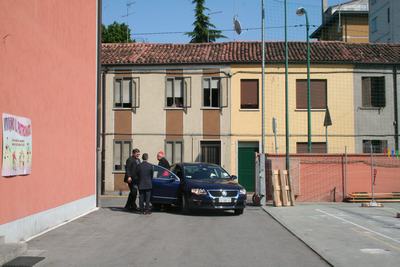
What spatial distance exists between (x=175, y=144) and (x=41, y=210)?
654 inches

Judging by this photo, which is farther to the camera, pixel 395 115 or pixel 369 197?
pixel 395 115

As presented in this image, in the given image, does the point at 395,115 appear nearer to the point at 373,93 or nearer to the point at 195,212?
the point at 373,93

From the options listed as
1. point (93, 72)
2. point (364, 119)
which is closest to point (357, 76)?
point (364, 119)

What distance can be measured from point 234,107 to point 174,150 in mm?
3815

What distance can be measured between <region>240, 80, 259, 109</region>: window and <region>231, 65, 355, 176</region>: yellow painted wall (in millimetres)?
242

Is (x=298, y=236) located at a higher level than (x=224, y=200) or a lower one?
lower

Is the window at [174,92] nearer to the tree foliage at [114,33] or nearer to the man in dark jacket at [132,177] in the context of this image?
the man in dark jacket at [132,177]

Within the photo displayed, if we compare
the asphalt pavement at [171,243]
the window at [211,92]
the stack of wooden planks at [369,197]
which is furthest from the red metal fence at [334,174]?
the window at [211,92]

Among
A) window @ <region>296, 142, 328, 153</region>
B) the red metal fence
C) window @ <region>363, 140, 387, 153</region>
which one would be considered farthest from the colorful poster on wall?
window @ <region>363, 140, 387, 153</region>

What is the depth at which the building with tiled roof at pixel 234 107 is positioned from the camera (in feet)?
91.6

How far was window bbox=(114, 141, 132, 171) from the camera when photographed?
28203 millimetres

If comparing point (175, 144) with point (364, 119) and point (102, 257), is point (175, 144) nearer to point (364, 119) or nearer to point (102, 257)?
point (364, 119)

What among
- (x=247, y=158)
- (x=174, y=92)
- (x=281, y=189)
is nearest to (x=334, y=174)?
(x=281, y=189)

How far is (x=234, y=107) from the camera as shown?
27938 millimetres
